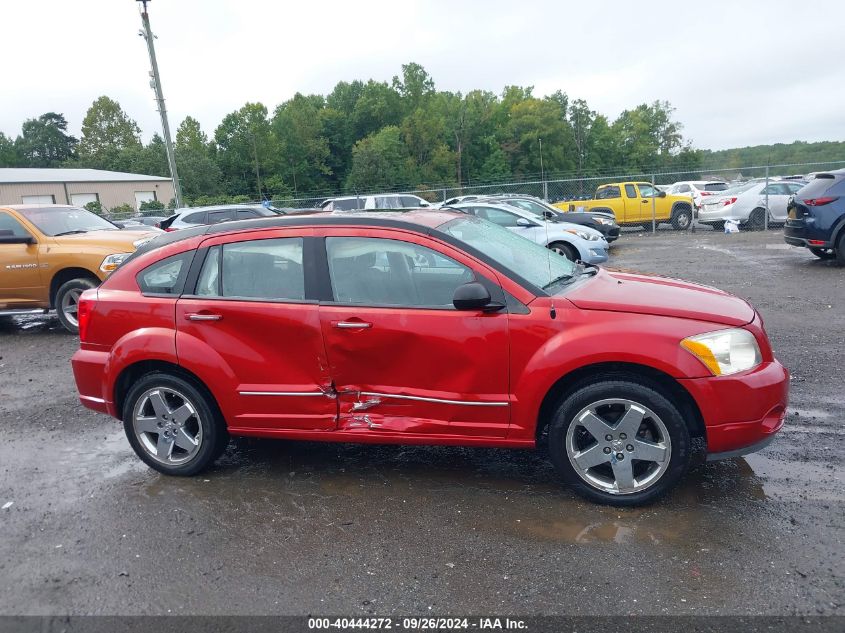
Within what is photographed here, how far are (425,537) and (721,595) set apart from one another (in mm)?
1506

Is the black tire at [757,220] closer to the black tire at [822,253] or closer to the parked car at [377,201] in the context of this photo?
the black tire at [822,253]

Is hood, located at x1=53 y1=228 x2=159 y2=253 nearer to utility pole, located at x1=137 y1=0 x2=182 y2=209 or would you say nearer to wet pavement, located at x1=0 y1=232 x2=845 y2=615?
wet pavement, located at x1=0 y1=232 x2=845 y2=615

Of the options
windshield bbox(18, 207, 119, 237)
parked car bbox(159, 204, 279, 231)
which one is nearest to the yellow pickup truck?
parked car bbox(159, 204, 279, 231)

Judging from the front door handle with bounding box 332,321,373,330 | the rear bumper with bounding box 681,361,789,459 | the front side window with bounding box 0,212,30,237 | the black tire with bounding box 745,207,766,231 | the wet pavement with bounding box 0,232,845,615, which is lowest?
the black tire with bounding box 745,207,766,231

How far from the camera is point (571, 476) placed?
3875 mm

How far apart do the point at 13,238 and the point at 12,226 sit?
1.12 ft

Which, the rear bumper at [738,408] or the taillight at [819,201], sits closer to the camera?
the rear bumper at [738,408]

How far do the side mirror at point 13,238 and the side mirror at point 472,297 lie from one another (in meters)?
8.06

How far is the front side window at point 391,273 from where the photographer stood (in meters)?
4.04

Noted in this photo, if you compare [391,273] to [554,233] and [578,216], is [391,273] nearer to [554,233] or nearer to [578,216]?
[554,233]

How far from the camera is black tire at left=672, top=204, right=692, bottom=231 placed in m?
22.3

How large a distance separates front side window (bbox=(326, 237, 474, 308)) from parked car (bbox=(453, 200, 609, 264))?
7661mm

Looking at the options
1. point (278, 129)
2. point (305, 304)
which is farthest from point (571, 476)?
point (278, 129)

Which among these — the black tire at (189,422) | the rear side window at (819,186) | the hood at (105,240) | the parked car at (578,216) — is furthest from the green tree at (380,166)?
the black tire at (189,422)
